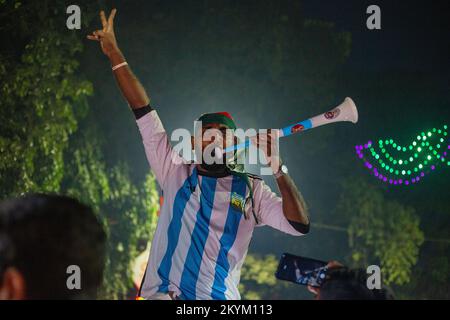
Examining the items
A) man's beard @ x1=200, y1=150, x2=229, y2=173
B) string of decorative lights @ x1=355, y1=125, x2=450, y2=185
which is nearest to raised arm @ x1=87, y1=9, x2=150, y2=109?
man's beard @ x1=200, y1=150, x2=229, y2=173

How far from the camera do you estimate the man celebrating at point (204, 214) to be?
3.23 meters

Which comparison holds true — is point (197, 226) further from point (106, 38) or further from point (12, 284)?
point (12, 284)

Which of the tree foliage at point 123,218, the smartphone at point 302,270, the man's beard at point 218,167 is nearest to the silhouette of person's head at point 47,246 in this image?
the smartphone at point 302,270

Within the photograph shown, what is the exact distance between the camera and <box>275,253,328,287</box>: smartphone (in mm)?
2711

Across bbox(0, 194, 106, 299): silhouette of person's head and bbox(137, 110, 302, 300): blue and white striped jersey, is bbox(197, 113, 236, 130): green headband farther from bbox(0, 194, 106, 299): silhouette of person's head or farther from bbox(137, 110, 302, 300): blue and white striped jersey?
bbox(0, 194, 106, 299): silhouette of person's head

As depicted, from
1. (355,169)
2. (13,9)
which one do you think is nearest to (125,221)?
(13,9)

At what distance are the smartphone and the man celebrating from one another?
429 mm

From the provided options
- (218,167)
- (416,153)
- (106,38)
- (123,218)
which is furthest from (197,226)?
(123,218)

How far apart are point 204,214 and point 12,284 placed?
1.85 meters

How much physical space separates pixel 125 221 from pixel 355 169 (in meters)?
6.28

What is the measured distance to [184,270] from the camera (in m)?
3.21

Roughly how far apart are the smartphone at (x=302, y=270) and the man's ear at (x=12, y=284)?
1413 millimetres

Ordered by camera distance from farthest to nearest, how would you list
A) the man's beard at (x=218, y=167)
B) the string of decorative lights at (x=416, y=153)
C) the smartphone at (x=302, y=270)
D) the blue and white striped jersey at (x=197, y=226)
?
1. the string of decorative lights at (x=416, y=153)
2. the man's beard at (x=218, y=167)
3. the blue and white striped jersey at (x=197, y=226)
4. the smartphone at (x=302, y=270)

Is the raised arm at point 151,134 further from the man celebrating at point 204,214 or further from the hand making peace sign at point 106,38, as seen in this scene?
the hand making peace sign at point 106,38
